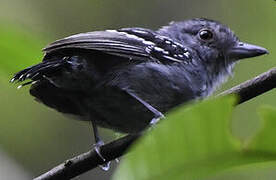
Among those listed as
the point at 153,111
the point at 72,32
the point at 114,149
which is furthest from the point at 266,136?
the point at 72,32

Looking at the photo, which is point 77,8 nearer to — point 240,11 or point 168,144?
point 240,11

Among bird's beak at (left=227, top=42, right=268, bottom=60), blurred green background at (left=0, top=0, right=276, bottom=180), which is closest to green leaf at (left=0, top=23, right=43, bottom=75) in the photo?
blurred green background at (left=0, top=0, right=276, bottom=180)

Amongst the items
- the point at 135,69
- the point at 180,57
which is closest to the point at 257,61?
the point at 180,57

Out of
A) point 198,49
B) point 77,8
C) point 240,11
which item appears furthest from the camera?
point 77,8

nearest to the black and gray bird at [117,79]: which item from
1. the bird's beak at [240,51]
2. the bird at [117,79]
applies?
the bird at [117,79]

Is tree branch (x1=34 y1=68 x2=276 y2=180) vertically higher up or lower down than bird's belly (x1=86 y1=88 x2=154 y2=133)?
higher up

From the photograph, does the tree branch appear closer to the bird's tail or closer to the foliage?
the bird's tail
